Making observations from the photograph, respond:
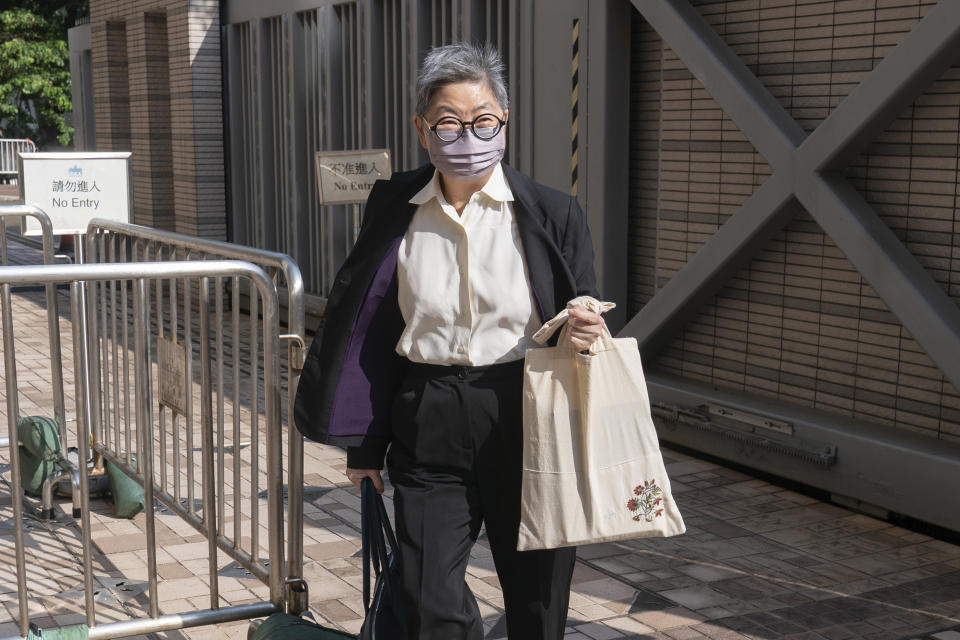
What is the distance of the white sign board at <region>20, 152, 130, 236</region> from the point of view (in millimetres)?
7695

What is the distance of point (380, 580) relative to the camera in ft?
10.6

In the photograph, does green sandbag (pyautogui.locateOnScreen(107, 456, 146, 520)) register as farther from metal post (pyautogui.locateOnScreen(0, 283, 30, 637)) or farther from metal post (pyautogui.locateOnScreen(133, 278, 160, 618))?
metal post (pyautogui.locateOnScreen(0, 283, 30, 637))

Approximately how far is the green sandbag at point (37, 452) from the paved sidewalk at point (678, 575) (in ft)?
0.59

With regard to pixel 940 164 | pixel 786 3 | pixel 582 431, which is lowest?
pixel 582 431

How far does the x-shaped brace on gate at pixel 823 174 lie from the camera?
219 inches

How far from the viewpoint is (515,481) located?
3150 mm

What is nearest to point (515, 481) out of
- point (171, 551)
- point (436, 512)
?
point (436, 512)

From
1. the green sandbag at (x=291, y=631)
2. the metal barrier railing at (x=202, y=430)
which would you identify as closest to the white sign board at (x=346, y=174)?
the metal barrier railing at (x=202, y=430)

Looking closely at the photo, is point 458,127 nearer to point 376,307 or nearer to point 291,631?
point 376,307

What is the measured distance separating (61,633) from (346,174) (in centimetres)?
464

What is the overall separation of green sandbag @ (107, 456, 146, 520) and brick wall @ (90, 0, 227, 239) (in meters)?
7.93

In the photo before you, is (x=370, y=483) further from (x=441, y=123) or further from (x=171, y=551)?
(x=171, y=551)

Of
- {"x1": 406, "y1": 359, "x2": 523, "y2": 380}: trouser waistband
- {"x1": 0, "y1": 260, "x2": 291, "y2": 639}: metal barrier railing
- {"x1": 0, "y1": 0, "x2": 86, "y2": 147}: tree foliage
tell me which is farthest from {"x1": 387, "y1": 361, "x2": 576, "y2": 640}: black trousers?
{"x1": 0, "y1": 0, "x2": 86, "y2": 147}: tree foliage

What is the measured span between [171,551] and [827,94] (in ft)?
13.0
